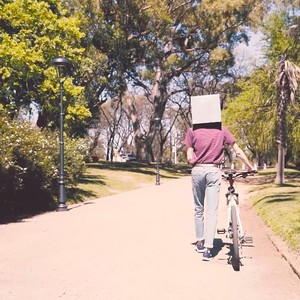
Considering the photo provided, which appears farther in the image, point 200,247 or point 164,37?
point 164,37

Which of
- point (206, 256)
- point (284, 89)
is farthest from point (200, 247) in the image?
point (284, 89)

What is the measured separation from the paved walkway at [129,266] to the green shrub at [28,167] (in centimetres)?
157

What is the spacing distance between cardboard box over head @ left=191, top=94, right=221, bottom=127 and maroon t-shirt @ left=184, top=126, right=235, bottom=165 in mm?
131

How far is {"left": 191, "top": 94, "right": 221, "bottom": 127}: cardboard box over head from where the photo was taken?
6.48 metres

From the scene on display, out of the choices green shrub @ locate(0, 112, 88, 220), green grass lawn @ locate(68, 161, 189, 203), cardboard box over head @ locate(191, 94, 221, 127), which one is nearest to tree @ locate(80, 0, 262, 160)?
green grass lawn @ locate(68, 161, 189, 203)

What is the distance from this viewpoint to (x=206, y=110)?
6535 millimetres

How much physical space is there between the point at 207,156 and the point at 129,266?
6.15 ft

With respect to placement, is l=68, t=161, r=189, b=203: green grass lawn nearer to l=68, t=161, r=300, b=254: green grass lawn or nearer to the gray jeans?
l=68, t=161, r=300, b=254: green grass lawn

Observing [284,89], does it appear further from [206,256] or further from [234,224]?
[234,224]

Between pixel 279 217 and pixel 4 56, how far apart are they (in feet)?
43.8

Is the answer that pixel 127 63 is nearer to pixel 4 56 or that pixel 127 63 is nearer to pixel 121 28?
pixel 121 28

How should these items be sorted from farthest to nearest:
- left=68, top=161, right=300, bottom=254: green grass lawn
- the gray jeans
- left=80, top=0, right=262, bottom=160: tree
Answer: left=80, top=0, right=262, bottom=160: tree
left=68, top=161, right=300, bottom=254: green grass lawn
the gray jeans

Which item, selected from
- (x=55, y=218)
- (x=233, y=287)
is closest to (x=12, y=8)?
(x=55, y=218)

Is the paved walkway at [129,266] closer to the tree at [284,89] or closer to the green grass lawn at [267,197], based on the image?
the green grass lawn at [267,197]
